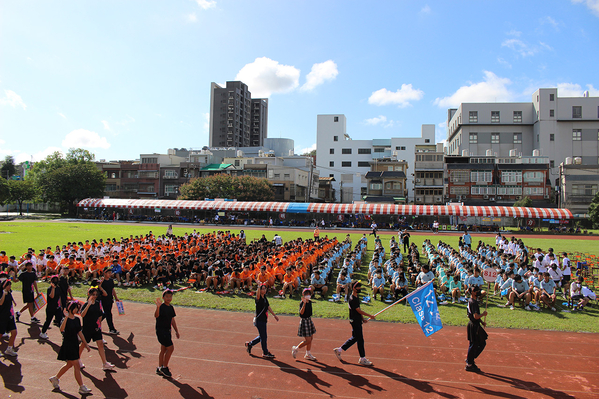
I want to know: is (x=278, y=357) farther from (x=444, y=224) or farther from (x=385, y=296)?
(x=444, y=224)

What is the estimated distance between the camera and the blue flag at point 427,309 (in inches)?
328

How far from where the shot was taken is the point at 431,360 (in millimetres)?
8727

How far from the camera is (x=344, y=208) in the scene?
189 feet

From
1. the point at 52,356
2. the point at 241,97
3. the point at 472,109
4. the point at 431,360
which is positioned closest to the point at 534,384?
the point at 431,360

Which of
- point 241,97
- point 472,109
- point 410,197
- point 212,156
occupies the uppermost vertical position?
point 241,97

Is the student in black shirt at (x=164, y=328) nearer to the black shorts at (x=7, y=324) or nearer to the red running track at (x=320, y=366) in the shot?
the red running track at (x=320, y=366)

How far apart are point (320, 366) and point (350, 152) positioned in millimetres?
84934

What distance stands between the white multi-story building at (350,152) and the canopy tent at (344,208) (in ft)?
94.6

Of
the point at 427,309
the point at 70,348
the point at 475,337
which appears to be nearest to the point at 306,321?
the point at 427,309

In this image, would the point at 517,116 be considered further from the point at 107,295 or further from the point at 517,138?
the point at 107,295

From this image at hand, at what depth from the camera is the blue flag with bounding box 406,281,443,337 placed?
8.34m

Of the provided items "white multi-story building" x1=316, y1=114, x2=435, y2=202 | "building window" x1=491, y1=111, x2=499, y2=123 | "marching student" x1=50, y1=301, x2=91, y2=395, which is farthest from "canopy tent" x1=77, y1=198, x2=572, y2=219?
"marching student" x1=50, y1=301, x2=91, y2=395

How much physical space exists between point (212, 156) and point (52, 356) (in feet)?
257

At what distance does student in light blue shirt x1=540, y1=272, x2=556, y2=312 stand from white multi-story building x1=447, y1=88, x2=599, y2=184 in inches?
2542
